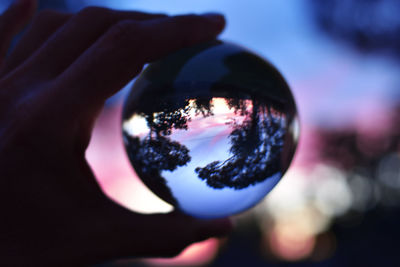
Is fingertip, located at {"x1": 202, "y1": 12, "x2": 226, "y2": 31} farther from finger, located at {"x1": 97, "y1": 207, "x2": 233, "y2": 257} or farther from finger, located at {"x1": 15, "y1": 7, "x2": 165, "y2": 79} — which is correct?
finger, located at {"x1": 97, "y1": 207, "x2": 233, "y2": 257}

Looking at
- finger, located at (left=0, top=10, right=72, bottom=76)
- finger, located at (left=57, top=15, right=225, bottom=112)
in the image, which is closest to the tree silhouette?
finger, located at (left=57, top=15, right=225, bottom=112)

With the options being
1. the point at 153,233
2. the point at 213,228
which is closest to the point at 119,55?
the point at 153,233

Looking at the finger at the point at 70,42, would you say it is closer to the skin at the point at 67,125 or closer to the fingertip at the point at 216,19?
the skin at the point at 67,125

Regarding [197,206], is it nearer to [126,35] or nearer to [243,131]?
[243,131]

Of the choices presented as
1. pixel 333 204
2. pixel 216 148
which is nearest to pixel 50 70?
pixel 216 148

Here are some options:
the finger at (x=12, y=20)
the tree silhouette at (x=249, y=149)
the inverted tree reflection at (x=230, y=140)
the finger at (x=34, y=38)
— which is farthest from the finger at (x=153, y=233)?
the finger at (x=12, y=20)

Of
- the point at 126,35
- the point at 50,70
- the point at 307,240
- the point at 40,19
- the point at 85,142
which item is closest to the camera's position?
the point at 126,35
